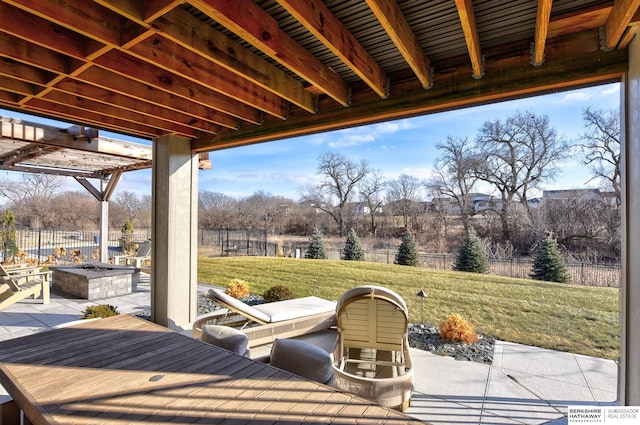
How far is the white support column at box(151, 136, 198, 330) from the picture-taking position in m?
4.62

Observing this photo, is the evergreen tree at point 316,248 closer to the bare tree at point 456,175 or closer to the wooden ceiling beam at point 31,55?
the bare tree at point 456,175

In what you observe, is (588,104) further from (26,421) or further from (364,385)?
(26,421)

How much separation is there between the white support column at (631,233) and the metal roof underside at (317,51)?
213 mm

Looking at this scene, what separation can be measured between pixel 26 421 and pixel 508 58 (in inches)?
158

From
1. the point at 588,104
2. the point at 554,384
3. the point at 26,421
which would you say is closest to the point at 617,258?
the point at 588,104

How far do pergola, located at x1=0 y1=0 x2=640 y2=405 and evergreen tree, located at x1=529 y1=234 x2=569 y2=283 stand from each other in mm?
5364

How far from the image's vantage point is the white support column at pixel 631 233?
1971 mm

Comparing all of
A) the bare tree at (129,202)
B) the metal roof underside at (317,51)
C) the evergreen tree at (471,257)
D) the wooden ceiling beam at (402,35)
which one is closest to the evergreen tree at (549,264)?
the evergreen tree at (471,257)

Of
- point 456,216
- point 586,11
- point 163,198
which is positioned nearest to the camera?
point 586,11

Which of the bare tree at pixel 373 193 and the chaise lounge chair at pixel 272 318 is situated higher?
the bare tree at pixel 373 193

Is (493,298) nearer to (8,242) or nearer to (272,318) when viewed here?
(272,318)

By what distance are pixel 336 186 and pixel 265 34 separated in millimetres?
10262

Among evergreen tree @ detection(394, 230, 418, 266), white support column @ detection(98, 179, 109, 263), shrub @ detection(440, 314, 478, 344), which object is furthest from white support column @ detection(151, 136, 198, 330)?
evergreen tree @ detection(394, 230, 418, 266)

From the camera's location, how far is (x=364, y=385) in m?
2.60
